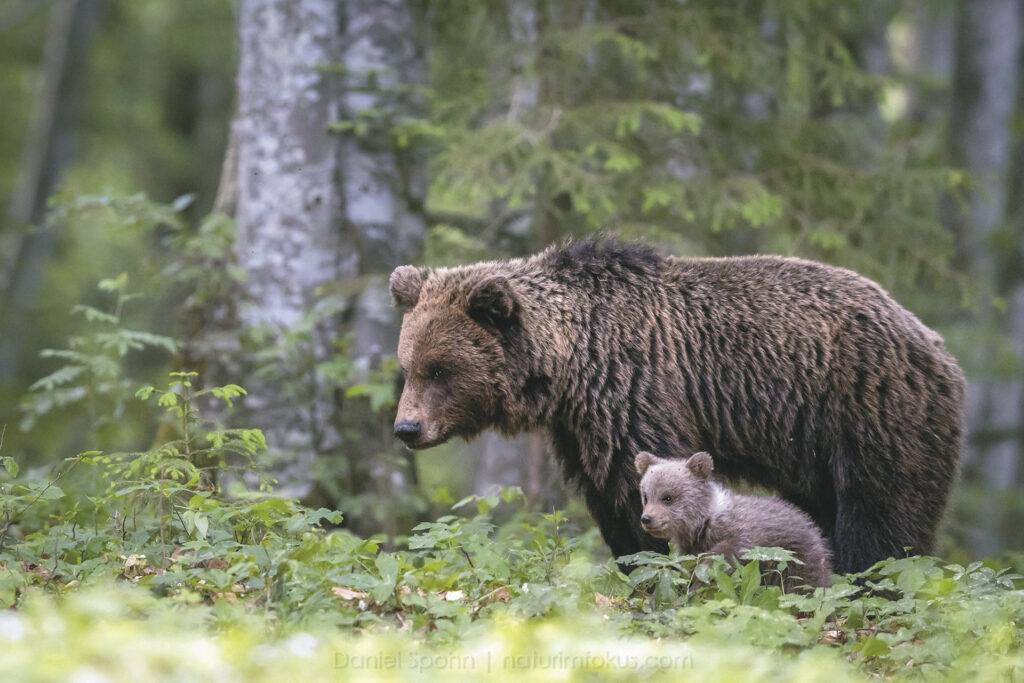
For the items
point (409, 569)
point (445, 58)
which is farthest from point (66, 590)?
point (445, 58)

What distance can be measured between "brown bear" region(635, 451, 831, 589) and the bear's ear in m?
1.26

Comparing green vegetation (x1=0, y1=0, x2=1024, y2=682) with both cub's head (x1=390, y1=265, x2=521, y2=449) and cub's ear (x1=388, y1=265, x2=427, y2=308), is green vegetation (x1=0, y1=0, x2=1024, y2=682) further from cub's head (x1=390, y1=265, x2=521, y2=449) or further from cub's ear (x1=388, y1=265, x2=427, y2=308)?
cub's ear (x1=388, y1=265, x2=427, y2=308)

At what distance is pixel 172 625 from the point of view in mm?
3701

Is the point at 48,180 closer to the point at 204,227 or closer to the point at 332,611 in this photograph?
the point at 204,227

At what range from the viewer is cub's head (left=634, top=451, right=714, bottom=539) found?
5898mm

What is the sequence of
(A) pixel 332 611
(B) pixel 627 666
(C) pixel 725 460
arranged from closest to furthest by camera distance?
(B) pixel 627 666 < (A) pixel 332 611 < (C) pixel 725 460

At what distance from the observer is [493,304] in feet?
21.7

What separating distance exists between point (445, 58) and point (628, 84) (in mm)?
2487

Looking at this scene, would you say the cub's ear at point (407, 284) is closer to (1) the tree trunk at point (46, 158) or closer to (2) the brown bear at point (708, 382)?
(2) the brown bear at point (708, 382)

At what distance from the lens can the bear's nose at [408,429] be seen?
259 inches

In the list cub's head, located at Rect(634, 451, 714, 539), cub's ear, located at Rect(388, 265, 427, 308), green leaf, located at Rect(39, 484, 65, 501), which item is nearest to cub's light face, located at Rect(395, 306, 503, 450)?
cub's ear, located at Rect(388, 265, 427, 308)

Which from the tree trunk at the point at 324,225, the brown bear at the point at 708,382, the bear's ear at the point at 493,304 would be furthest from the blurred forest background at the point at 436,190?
the bear's ear at the point at 493,304

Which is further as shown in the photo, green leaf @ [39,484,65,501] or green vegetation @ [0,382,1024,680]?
green leaf @ [39,484,65,501]

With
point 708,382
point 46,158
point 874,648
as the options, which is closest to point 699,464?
point 708,382
